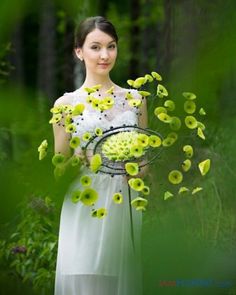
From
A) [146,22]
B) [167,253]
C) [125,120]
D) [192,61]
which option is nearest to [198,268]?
[167,253]

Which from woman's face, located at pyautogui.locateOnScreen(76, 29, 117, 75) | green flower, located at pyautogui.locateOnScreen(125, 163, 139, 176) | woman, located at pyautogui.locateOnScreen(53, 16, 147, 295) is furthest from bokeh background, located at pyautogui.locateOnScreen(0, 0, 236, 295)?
woman's face, located at pyautogui.locateOnScreen(76, 29, 117, 75)

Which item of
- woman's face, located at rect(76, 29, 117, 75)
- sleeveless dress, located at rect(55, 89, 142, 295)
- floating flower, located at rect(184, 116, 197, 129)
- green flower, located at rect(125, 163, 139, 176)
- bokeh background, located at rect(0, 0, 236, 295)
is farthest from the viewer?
sleeveless dress, located at rect(55, 89, 142, 295)

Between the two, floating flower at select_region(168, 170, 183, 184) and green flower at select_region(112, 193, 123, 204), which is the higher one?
green flower at select_region(112, 193, 123, 204)

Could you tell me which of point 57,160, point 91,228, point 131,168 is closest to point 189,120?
point 57,160

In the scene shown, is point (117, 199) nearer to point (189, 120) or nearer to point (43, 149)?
point (189, 120)

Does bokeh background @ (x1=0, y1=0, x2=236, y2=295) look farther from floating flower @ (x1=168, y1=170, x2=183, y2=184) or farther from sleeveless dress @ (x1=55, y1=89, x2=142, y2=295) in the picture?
sleeveless dress @ (x1=55, y1=89, x2=142, y2=295)

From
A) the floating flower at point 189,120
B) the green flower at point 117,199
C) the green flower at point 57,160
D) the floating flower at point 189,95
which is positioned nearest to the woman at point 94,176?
the green flower at point 117,199

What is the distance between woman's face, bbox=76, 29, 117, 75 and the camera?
1904 mm

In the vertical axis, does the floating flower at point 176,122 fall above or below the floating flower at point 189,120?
below

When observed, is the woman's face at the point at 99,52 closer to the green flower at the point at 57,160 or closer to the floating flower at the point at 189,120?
the floating flower at the point at 189,120

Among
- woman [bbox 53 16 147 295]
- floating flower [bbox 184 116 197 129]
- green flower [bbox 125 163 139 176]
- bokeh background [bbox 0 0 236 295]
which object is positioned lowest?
bokeh background [bbox 0 0 236 295]

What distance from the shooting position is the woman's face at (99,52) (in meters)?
1.90

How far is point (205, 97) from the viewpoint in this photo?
0.35 metres

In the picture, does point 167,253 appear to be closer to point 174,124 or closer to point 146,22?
point 174,124
